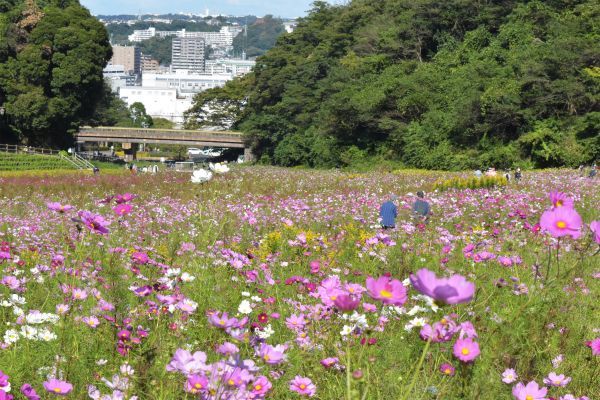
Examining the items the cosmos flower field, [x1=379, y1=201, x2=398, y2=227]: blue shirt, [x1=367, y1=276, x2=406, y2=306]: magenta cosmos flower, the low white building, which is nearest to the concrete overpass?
[x1=379, y1=201, x2=398, y2=227]: blue shirt

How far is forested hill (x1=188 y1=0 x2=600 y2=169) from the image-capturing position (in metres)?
25.1

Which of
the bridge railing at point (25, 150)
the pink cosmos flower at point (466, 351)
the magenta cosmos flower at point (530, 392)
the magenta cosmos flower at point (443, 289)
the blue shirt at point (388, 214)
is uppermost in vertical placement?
the magenta cosmos flower at point (443, 289)

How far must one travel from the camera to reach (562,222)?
5.24ft

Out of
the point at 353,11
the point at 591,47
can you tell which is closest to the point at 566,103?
the point at 591,47

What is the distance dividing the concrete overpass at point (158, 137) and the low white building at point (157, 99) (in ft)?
350

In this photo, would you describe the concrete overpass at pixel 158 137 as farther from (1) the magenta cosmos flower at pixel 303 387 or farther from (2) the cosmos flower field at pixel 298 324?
(1) the magenta cosmos flower at pixel 303 387

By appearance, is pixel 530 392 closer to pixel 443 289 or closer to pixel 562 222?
pixel 562 222

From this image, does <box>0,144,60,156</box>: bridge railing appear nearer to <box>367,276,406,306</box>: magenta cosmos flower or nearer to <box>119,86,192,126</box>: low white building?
<box>367,276,406,306</box>: magenta cosmos flower

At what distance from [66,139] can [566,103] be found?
27.0m

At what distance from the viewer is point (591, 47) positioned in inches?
974

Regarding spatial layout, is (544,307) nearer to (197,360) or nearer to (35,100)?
(197,360)

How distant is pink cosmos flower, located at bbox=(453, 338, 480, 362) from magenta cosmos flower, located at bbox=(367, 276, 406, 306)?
376 millimetres

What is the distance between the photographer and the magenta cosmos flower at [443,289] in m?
1.14

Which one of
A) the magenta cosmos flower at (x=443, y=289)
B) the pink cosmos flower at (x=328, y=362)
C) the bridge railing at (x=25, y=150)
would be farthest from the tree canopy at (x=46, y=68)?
the magenta cosmos flower at (x=443, y=289)
